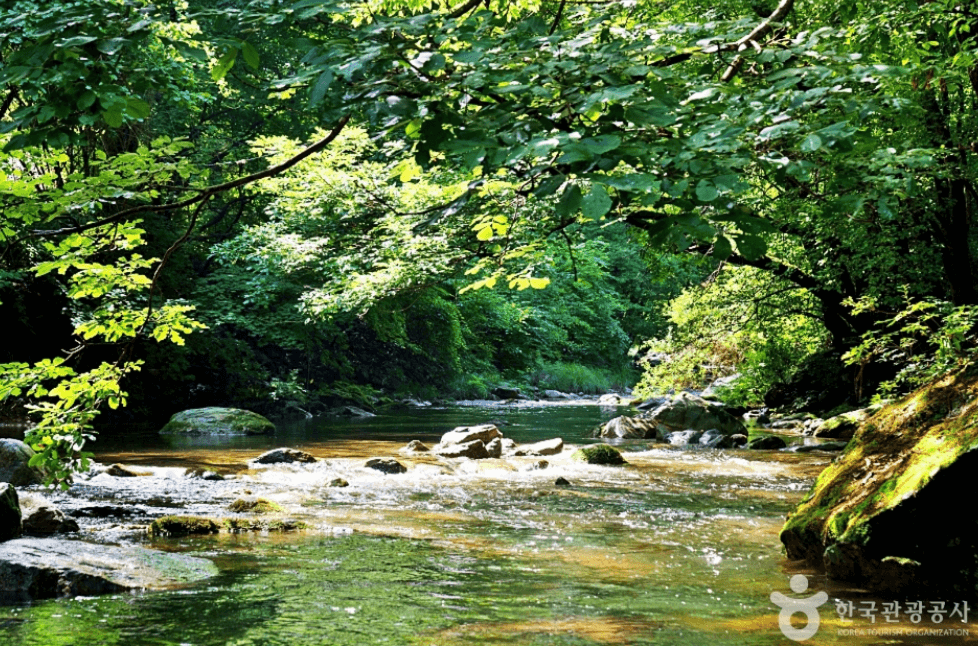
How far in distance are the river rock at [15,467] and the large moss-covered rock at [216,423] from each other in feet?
22.8

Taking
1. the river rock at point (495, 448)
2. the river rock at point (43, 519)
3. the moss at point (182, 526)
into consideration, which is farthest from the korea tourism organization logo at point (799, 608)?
the river rock at point (495, 448)

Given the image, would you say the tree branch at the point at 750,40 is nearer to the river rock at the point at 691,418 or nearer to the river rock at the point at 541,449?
the river rock at the point at 541,449

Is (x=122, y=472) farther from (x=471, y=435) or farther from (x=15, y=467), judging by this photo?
(x=471, y=435)

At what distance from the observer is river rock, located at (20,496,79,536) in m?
6.48

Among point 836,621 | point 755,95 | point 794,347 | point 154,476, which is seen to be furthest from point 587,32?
point 794,347

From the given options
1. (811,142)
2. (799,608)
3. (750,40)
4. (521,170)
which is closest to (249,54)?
(521,170)

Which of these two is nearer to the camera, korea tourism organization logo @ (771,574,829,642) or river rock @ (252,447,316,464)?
korea tourism organization logo @ (771,574,829,642)

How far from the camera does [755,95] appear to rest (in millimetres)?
Result: 2592

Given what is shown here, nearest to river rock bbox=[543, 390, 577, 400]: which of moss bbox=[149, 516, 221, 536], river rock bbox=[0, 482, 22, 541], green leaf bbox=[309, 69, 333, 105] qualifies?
moss bbox=[149, 516, 221, 536]

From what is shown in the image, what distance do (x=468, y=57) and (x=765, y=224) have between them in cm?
95

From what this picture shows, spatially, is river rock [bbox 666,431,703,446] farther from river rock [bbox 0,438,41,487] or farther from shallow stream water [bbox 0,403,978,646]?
river rock [bbox 0,438,41,487]

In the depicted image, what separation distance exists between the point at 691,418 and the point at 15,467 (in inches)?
491

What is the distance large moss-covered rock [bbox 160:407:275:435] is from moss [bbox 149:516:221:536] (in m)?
9.71

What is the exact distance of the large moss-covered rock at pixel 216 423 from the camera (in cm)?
1633
